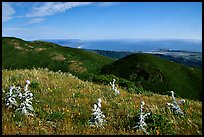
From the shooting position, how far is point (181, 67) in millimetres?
69188

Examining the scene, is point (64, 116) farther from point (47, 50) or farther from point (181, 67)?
point (47, 50)

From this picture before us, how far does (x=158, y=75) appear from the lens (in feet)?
196

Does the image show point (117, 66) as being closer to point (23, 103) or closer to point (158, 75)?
point (158, 75)

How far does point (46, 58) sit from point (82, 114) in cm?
6394

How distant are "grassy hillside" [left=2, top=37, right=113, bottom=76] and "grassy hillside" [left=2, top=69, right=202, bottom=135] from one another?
49.0 metres

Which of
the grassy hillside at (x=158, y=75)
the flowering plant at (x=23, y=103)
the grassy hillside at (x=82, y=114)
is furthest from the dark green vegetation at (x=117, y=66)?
the flowering plant at (x=23, y=103)

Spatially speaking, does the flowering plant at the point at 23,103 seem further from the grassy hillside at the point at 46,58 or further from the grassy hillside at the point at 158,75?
the grassy hillside at the point at 46,58

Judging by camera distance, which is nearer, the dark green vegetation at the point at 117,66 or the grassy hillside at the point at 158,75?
the grassy hillside at the point at 158,75

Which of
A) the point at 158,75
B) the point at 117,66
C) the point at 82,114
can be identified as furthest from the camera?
the point at 117,66

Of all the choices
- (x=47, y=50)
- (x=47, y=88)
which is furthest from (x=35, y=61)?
(x=47, y=88)

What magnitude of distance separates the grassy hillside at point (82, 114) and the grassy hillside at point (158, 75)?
3808 cm

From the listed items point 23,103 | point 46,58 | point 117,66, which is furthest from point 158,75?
point 23,103

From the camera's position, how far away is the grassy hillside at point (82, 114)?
9297 millimetres

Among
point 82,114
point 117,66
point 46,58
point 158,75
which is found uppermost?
point 82,114
